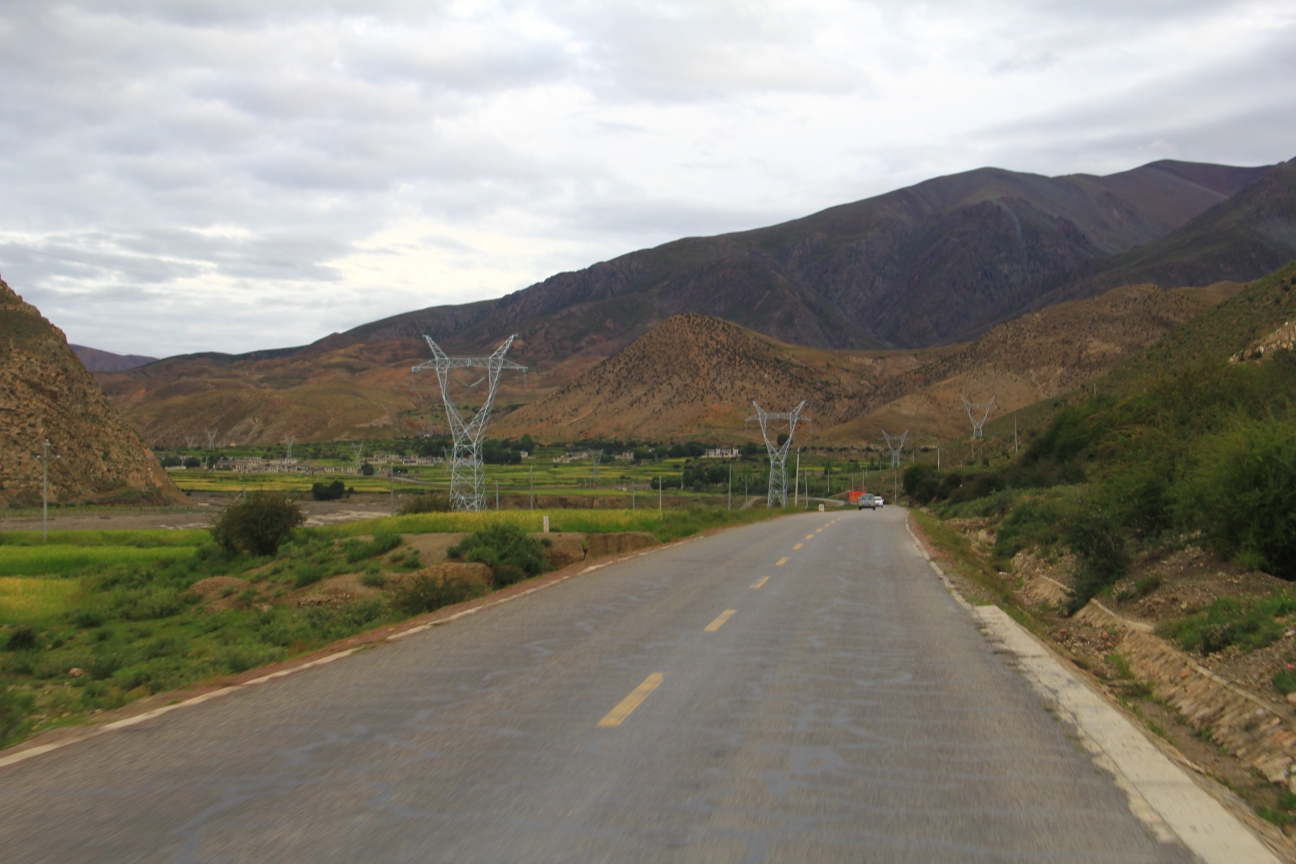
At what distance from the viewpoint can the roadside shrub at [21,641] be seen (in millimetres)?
18766

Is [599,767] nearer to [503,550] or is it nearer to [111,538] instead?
[503,550]

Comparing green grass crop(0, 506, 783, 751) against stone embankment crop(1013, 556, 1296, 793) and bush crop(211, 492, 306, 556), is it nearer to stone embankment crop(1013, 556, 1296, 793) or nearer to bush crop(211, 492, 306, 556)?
bush crop(211, 492, 306, 556)

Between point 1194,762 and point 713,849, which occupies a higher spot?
point 713,849

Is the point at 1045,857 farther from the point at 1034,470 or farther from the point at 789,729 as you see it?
the point at 1034,470

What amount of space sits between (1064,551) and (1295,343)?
25.0 meters

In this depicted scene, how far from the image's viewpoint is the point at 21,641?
19.1 m

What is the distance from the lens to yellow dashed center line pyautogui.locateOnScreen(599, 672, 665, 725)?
7.39m

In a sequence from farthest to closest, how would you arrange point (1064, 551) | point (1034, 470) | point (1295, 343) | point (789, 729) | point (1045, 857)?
point (1034, 470) < point (1295, 343) < point (1064, 551) < point (789, 729) < point (1045, 857)

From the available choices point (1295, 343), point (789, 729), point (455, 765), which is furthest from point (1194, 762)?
point (1295, 343)

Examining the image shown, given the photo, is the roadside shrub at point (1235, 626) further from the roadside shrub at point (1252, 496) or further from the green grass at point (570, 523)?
the green grass at point (570, 523)

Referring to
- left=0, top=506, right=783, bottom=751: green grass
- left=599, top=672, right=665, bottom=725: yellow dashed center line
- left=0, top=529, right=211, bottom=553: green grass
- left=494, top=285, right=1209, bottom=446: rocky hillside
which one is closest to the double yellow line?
left=599, top=672, right=665, bottom=725: yellow dashed center line

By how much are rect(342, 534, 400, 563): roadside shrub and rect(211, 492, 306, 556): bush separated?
4840mm

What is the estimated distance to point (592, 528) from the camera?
3272cm

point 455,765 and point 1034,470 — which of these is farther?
point 1034,470
